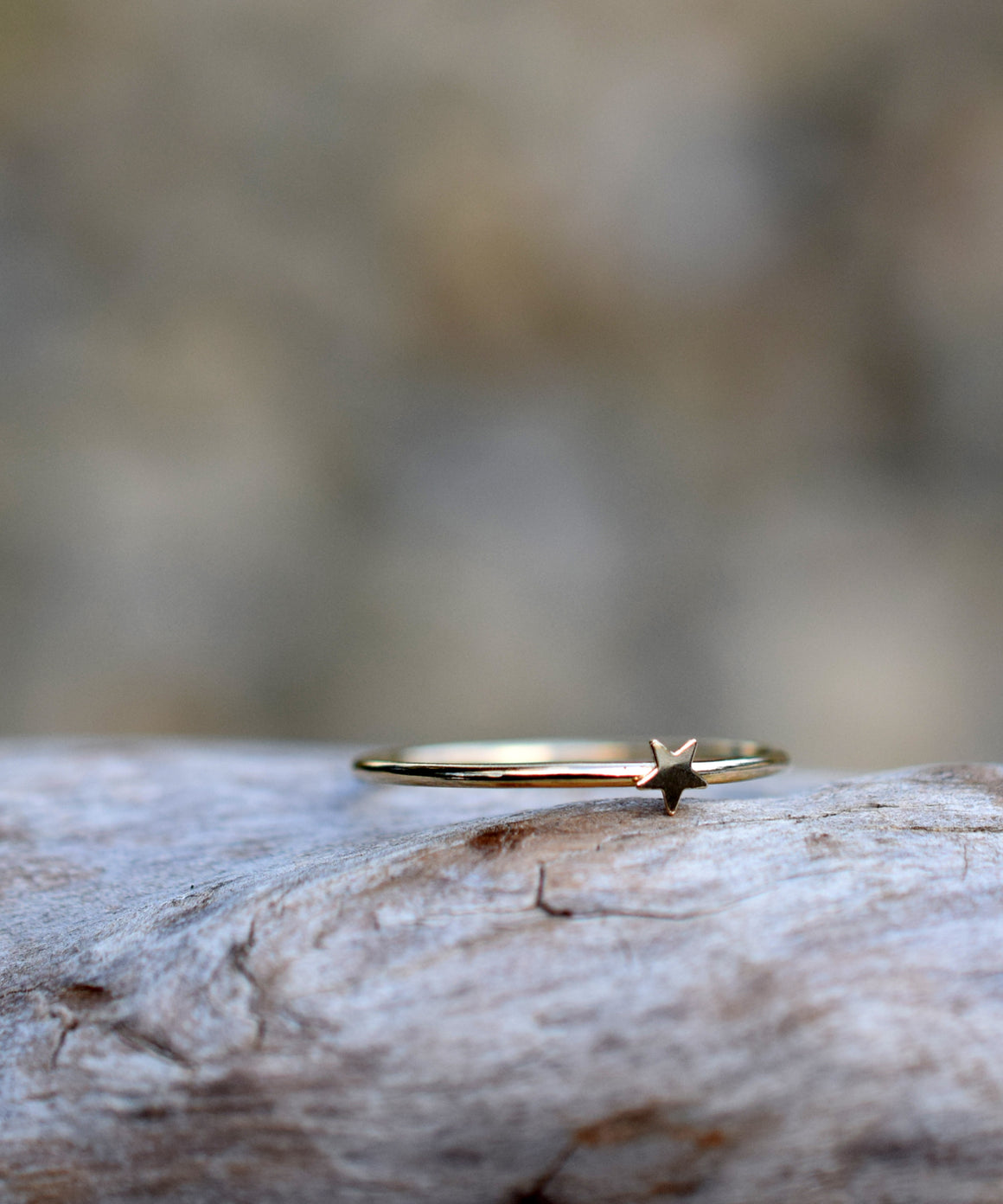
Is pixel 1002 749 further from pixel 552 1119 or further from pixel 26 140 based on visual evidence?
pixel 26 140

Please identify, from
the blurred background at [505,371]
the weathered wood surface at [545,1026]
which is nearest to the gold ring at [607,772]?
the weathered wood surface at [545,1026]

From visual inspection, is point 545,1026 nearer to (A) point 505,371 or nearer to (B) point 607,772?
(B) point 607,772

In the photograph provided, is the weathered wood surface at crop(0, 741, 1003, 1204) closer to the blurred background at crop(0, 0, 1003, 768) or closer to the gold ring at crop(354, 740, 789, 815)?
the gold ring at crop(354, 740, 789, 815)

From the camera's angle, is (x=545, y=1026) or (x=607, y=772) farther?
(x=607, y=772)

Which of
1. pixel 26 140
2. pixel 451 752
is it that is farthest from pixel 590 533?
pixel 26 140

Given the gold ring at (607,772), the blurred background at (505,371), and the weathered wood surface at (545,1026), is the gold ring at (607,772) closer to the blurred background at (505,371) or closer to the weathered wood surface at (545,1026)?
the weathered wood surface at (545,1026)

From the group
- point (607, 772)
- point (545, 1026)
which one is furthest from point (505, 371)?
point (545, 1026)
